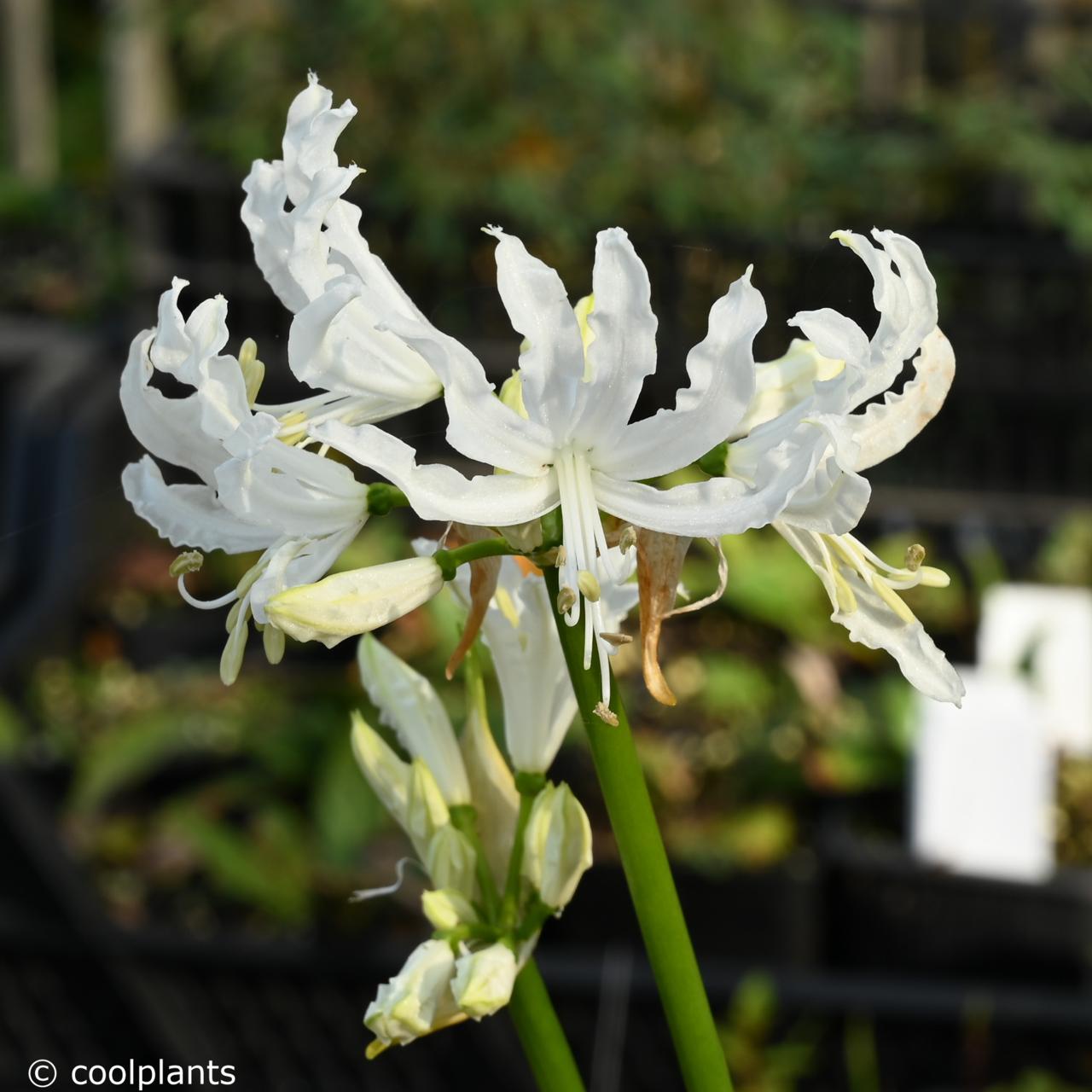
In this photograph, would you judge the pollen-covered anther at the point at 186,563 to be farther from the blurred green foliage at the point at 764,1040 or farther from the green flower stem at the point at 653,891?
the blurred green foliage at the point at 764,1040

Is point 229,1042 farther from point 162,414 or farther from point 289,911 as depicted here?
point 162,414

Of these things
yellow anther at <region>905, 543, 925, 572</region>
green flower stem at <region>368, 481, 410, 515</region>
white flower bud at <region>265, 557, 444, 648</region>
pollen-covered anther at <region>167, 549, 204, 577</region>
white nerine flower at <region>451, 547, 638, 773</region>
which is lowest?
white nerine flower at <region>451, 547, 638, 773</region>

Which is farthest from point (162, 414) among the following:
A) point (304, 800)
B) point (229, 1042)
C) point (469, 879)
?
point (304, 800)

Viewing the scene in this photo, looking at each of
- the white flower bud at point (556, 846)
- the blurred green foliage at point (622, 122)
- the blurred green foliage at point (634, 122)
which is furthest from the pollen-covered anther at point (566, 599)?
the blurred green foliage at point (622, 122)

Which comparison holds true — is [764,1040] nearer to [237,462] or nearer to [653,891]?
[653,891]

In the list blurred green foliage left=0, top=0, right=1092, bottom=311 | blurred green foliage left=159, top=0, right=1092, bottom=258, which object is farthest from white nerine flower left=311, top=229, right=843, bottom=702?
blurred green foliage left=159, top=0, right=1092, bottom=258

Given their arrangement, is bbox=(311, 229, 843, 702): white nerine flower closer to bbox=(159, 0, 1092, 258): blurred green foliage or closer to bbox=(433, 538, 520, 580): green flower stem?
bbox=(433, 538, 520, 580): green flower stem

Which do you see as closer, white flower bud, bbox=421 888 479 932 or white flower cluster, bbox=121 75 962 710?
white flower cluster, bbox=121 75 962 710

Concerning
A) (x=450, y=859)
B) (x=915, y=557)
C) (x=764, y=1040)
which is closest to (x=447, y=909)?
(x=450, y=859)
